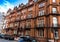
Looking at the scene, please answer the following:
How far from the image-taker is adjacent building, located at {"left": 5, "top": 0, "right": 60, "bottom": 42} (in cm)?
2794

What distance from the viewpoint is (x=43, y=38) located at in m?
29.6

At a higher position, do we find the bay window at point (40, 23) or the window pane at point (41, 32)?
the bay window at point (40, 23)

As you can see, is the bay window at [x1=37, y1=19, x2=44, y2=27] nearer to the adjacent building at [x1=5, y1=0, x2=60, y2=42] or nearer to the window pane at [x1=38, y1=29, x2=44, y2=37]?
the adjacent building at [x1=5, y1=0, x2=60, y2=42]

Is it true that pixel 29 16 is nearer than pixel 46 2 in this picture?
No

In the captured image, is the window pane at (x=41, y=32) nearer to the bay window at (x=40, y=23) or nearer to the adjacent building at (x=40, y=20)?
the adjacent building at (x=40, y=20)

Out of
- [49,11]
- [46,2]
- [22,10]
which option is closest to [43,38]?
[49,11]

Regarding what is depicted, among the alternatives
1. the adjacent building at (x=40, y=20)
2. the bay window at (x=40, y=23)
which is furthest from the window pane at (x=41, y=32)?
the bay window at (x=40, y=23)

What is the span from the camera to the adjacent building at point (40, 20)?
27938 mm

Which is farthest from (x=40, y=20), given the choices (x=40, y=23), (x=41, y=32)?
(x=41, y=32)

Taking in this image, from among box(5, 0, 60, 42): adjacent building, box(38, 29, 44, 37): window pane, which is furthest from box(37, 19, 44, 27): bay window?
box(38, 29, 44, 37): window pane

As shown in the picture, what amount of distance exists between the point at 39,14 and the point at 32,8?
4168 millimetres

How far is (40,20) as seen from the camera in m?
31.7

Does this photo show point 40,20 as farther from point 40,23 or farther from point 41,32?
point 41,32

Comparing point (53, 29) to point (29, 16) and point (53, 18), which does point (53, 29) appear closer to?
point (53, 18)
